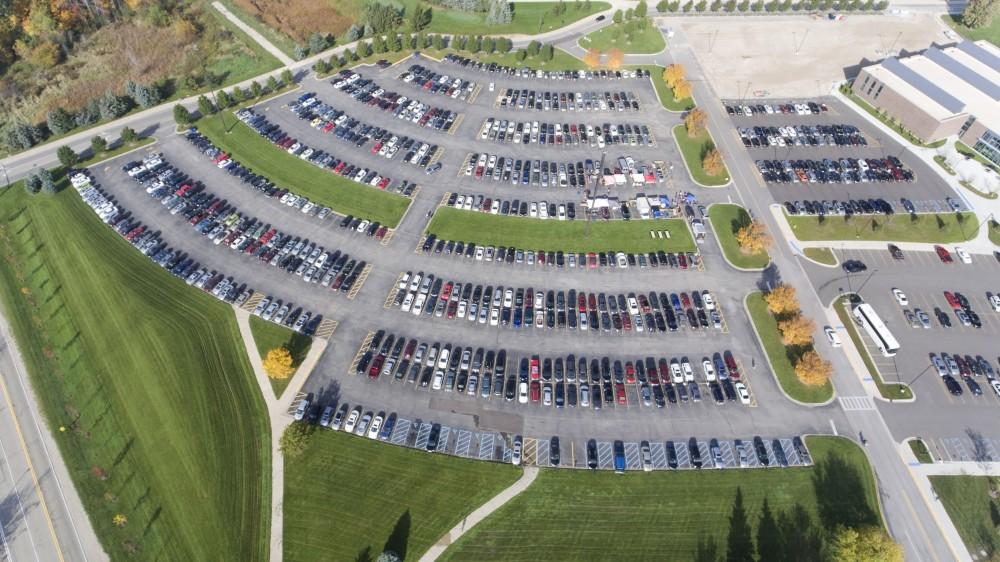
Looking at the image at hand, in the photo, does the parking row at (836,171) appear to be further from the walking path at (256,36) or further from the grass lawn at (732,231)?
the walking path at (256,36)

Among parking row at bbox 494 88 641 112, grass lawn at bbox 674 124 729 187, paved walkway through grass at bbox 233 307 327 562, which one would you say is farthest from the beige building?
paved walkway through grass at bbox 233 307 327 562

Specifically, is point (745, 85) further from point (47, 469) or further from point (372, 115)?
point (47, 469)

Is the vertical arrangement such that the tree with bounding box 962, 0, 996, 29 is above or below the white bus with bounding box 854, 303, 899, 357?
above

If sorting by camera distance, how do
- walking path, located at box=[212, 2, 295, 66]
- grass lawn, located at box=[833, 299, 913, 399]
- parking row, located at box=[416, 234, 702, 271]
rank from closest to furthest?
grass lawn, located at box=[833, 299, 913, 399] → parking row, located at box=[416, 234, 702, 271] → walking path, located at box=[212, 2, 295, 66]

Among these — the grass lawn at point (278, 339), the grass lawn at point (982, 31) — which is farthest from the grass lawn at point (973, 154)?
the grass lawn at point (278, 339)

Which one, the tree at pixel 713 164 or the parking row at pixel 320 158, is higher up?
the parking row at pixel 320 158

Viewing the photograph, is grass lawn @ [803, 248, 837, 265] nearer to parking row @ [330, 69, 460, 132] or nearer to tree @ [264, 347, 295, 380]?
parking row @ [330, 69, 460, 132]

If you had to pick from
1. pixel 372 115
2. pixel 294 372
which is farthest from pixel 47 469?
pixel 372 115

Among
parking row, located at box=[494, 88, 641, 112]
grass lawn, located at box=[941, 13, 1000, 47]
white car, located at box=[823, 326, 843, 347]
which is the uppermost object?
parking row, located at box=[494, 88, 641, 112]
